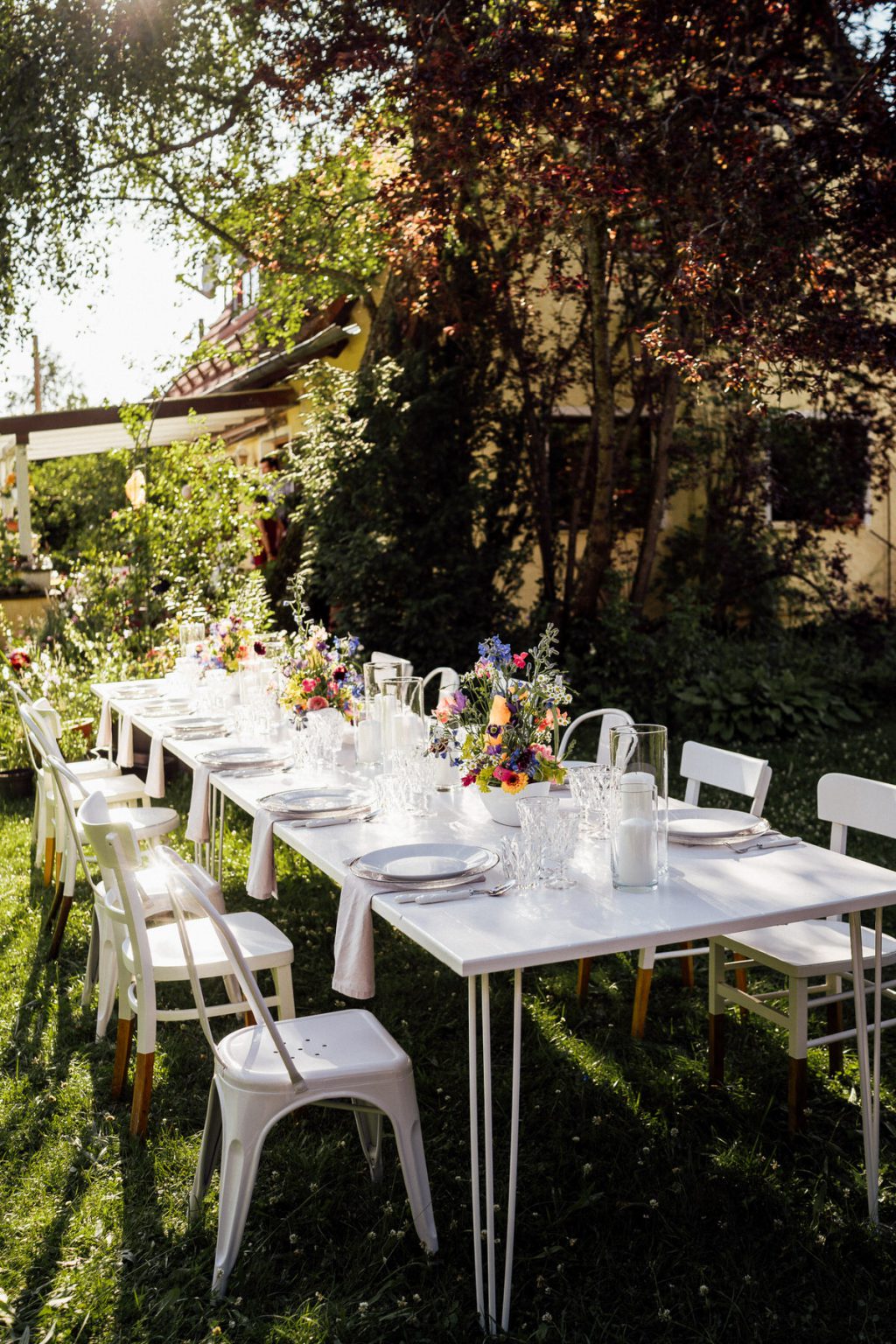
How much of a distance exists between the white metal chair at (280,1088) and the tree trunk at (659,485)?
6.98 metres

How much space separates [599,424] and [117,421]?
18.2 ft

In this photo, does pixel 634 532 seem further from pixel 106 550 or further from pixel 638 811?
pixel 638 811

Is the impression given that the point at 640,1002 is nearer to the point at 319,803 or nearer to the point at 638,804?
the point at 319,803

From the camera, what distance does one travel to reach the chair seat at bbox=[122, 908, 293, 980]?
334 cm

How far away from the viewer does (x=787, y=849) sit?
10.1ft

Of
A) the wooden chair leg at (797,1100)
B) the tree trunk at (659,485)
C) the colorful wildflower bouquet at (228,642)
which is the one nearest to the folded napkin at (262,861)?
the wooden chair leg at (797,1100)

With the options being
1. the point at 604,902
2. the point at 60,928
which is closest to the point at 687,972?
the point at 604,902

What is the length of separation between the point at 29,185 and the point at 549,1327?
7.85 metres

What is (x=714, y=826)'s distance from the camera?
3191 mm

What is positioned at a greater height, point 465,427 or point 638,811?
point 465,427

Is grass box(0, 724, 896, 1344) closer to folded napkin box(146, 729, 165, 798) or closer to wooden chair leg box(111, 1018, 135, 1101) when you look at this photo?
wooden chair leg box(111, 1018, 135, 1101)

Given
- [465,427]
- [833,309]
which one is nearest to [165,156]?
[465,427]

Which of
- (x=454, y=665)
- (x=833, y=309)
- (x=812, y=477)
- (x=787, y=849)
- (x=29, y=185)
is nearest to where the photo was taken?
(x=787, y=849)

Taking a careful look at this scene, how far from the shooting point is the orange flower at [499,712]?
10.8 feet
